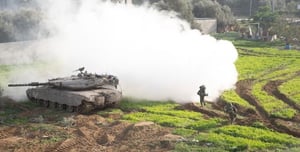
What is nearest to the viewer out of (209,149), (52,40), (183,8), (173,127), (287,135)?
(209,149)

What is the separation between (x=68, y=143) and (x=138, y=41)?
15338 millimetres

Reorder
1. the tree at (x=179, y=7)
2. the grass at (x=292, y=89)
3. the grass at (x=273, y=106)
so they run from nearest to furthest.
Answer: the grass at (x=273, y=106) < the grass at (x=292, y=89) < the tree at (x=179, y=7)

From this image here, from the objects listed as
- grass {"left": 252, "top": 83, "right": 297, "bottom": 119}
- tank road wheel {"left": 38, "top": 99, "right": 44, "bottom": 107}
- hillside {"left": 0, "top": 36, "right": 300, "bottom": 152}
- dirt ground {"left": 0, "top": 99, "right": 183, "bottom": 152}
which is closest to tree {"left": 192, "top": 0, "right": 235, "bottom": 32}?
hillside {"left": 0, "top": 36, "right": 300, "bottom": 152}

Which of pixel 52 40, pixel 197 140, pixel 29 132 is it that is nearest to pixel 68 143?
pixel 29 132

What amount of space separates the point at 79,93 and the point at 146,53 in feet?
26.9

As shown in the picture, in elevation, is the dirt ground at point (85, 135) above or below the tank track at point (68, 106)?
below

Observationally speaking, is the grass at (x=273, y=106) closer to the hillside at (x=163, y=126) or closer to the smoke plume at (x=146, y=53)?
the hillside at (x=163, y=126)

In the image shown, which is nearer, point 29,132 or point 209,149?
point 209,149

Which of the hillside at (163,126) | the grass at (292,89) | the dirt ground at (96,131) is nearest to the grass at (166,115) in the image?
the hillside at (163,126)

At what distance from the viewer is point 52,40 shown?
45781mm

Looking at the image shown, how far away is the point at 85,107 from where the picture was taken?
1001 inches

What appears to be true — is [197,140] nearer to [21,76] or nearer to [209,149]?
[209,149]

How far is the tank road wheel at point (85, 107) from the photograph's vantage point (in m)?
25.4

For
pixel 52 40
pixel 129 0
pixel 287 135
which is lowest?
pixel 287 135
